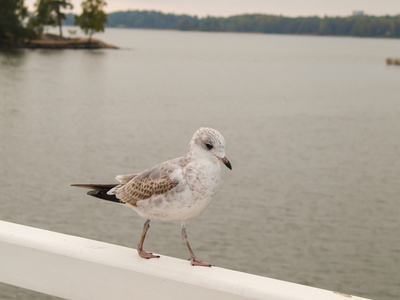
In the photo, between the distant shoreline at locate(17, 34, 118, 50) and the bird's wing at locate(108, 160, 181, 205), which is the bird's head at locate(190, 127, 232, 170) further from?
the distant shoreline at locate(17, 34, 118, 50)

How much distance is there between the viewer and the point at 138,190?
236 cm

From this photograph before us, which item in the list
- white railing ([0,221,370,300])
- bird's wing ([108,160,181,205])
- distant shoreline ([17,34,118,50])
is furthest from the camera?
distant shoreline ([17,34,118,50])

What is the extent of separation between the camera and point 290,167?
3161 cm

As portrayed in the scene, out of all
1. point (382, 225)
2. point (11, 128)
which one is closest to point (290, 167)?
point (382, 225)

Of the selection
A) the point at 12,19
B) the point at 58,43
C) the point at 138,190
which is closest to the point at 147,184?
the point at 138,190

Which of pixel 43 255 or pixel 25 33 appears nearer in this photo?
pixel 43 255

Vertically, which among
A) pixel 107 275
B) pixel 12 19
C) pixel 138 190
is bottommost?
pixel 12 19

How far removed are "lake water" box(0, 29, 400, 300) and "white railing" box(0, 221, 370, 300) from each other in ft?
44.5

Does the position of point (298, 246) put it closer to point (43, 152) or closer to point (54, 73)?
point (43, 152)

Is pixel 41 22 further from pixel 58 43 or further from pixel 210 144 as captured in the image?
pixel 210 144

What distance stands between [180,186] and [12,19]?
105116mm

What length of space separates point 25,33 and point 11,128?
224 ft

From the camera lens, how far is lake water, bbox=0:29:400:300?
19.5m

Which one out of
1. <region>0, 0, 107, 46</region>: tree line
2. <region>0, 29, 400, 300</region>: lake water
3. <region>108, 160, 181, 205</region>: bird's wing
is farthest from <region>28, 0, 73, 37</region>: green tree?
<region>108, 160, 181, 205</region>: bird's wing
